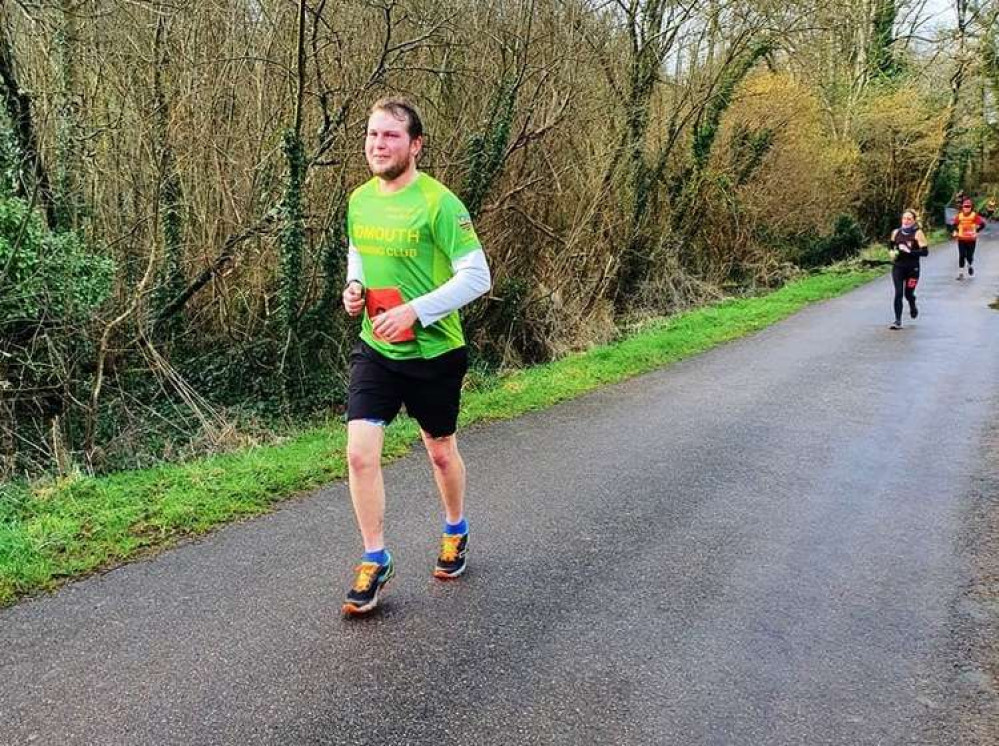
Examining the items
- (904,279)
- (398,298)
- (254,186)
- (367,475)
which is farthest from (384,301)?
(904,279)

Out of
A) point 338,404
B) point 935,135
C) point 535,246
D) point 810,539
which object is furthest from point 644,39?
point 935,135

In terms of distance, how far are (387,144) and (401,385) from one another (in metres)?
1.05

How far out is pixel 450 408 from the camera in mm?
4008

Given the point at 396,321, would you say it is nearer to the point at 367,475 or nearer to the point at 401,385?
the point at 401,385

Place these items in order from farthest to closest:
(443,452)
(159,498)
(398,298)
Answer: (159,498), (443,452), (398,298)

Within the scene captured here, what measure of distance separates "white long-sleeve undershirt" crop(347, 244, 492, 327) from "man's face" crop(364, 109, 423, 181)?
0.48 meters

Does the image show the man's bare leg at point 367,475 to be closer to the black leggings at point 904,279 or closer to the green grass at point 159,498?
the green grass at point 159,498

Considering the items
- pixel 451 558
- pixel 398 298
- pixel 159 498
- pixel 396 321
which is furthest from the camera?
pixel 159 498

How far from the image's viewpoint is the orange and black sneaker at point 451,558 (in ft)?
14.1

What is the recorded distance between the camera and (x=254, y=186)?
9.27m

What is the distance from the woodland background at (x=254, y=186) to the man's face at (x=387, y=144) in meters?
4.42

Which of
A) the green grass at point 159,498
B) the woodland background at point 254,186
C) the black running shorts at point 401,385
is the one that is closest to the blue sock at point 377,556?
the black running shorts at point 401,385

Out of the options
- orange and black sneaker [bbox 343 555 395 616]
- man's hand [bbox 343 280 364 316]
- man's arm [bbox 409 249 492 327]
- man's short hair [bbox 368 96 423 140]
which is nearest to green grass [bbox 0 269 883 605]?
orange and black sneaker [bbox 343 555 395 616]

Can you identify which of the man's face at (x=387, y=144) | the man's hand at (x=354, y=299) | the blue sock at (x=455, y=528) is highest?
the man's face at (x=387, y=144)
